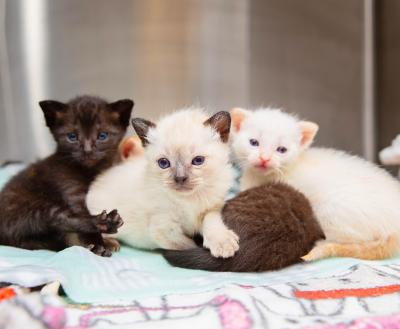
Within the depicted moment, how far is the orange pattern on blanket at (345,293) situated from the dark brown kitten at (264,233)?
28 centimetres

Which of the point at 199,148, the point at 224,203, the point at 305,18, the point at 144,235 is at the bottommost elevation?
the point at 144,235

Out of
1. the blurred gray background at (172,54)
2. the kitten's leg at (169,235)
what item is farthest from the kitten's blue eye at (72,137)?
the blurred gray background at (172,54)

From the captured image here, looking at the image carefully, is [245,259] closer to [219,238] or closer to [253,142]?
[219,238]

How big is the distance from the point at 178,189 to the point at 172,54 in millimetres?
1425

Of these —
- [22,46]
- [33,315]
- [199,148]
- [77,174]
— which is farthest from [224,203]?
[22,46]

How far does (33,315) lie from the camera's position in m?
1.05

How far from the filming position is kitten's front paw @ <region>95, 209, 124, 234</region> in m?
1.73

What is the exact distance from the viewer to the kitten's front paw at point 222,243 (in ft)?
5.16

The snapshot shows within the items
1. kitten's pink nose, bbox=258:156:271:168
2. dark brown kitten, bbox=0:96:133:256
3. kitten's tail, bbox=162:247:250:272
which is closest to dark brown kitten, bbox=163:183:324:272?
kitten's tail, bbox=162:247:250:272

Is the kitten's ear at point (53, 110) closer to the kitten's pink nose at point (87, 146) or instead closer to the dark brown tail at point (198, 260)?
the kitten's pink nose at point (87, 146)

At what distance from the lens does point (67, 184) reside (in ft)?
6.51

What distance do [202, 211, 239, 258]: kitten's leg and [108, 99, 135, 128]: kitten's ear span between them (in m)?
0.67

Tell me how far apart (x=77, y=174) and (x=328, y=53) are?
5.65ft

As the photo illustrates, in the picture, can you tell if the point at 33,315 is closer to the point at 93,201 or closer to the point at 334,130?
the point at 93,201
